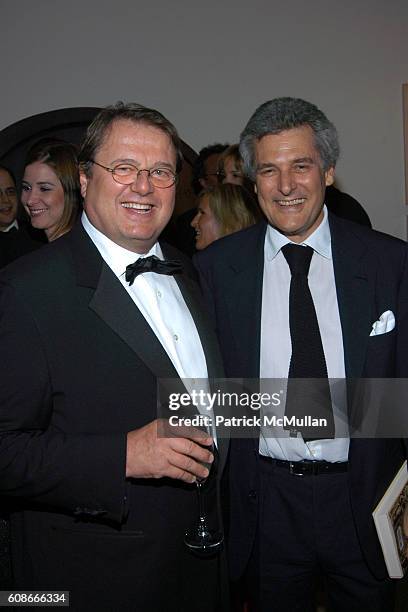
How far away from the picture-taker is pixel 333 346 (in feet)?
6.67

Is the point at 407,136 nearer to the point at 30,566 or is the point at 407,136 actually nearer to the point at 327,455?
the point at 327,455

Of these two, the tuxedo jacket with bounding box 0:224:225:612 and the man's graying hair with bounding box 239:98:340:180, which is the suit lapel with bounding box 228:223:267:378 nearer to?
the man's graying hair with bounding box 239:98:340:180

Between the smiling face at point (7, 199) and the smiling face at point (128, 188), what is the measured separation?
8.53 feet

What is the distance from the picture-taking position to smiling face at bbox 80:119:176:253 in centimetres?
174

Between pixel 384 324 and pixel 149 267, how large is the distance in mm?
746

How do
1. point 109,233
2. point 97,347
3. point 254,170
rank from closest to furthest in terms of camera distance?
point 97,347
point 109,233
point 254,170

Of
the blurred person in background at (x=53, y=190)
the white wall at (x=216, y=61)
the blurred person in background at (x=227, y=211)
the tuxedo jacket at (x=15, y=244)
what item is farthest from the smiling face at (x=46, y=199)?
the white wall at (x=216, y=61)

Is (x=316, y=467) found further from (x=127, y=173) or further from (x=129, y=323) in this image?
(x=127, y=173)

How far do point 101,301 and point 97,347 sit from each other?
12 centimetres

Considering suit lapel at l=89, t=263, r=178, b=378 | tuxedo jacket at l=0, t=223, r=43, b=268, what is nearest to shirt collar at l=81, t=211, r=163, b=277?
suit lapel at l=89, t=263, r=178, b=378

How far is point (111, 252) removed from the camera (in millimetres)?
1783

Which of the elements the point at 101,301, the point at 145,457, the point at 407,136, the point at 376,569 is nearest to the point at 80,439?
the point at 145,457

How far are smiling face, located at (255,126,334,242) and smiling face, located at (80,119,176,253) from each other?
481mm

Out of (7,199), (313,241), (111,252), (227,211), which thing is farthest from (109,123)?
(7,199)
